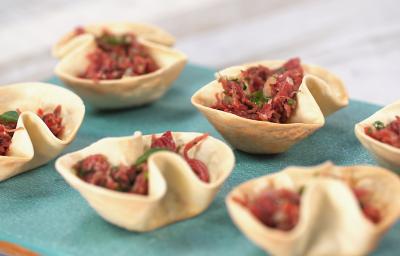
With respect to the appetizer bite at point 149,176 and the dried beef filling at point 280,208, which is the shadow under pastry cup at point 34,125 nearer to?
the appetizer bite at point 149,176

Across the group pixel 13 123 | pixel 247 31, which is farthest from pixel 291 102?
pixel 247 31

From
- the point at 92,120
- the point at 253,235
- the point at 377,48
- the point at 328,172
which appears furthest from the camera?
the point at 377,48

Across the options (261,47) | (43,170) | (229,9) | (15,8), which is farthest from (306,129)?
(15,8)

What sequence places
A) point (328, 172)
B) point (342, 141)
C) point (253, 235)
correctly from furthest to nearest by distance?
point (342, 141)
point (328, 172)
point (253, 235)

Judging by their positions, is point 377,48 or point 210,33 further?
point 210,33

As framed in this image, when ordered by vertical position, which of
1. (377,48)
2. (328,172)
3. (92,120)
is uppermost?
(328,172)

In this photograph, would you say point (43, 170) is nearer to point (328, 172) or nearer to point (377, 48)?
point (328, 172)

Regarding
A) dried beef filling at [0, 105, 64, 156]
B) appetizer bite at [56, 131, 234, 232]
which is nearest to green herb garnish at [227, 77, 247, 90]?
appetizer bite at [56, 131, 234, 232]

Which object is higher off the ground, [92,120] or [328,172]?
[328,172]
